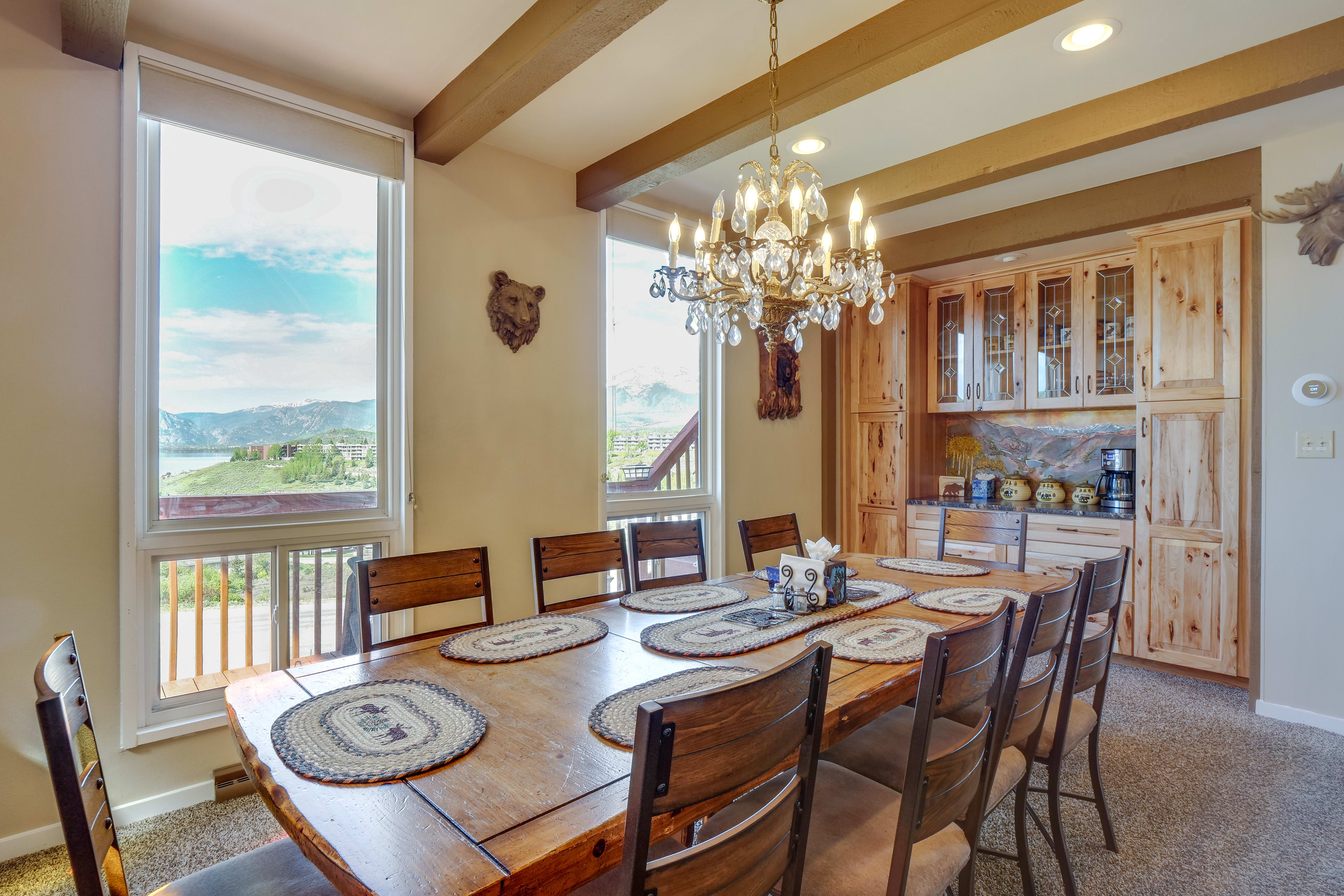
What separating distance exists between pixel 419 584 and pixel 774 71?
190cm

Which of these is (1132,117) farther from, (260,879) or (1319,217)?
(260,879)

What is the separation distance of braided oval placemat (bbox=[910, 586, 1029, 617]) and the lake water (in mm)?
2444

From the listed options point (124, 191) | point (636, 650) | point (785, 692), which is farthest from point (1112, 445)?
point (124, 191)

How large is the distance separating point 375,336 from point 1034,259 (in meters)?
3.89

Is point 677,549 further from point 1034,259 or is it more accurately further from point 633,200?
point 1034,259

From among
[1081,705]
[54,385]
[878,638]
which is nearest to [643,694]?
[878,638]

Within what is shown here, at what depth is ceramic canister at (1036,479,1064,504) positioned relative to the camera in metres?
4.38

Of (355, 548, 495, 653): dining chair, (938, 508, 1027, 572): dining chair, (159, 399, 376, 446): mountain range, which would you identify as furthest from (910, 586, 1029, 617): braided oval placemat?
(159, 399, 376, 446): mountain range

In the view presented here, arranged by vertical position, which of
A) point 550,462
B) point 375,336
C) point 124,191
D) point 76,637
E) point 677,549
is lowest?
point 76,637

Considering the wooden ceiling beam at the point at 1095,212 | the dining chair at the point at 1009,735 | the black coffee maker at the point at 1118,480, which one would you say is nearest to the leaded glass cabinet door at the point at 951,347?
the wooden ceiling beam at the point at 1095,212

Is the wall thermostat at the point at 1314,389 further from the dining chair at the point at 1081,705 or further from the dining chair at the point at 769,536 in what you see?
the dining chair at the point at 769,536

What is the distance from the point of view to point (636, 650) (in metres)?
1.65

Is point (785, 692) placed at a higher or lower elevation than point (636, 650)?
higher

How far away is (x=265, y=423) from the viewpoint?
249cm
